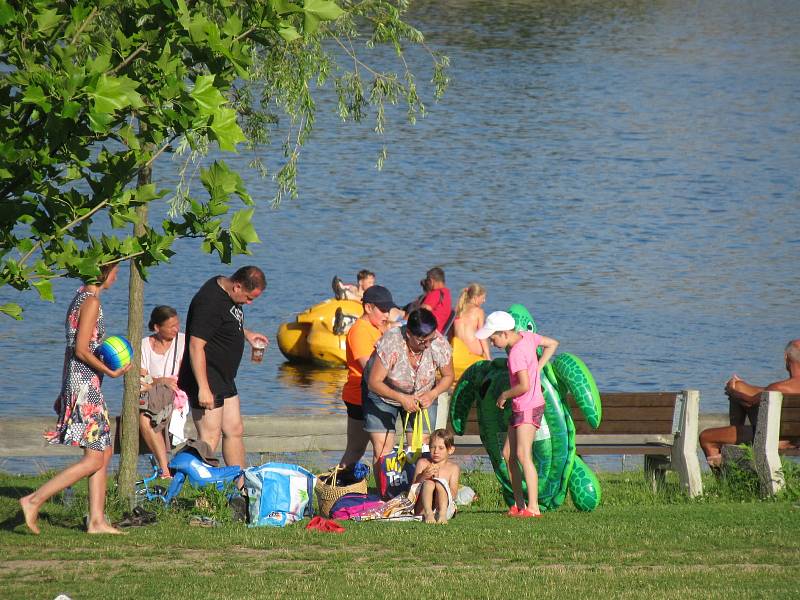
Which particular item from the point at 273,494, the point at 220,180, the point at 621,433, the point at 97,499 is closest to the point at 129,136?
the point at 220,180

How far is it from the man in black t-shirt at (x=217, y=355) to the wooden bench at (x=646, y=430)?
1.74 metres

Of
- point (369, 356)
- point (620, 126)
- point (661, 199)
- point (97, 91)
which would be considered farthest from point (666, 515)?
point (620, 126)

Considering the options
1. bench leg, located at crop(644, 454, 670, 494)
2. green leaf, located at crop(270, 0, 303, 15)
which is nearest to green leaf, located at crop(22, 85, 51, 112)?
green leaf, located at crop(270, 0, 303, 15)

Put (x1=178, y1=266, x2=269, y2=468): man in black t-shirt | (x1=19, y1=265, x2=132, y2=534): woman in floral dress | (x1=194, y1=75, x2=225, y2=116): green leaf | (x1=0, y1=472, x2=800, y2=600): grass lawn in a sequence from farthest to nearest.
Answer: (x1=178, y1=266, x2=269, y2=468): man in black t-shirt < (x1=19, y1=265, x2=132, y2=534): woman in floral dress < (x1=0, y1=472, x2=800, y2=600): grass lawn < (x1=194, y1=75, x2=225, y2=116): green leaf

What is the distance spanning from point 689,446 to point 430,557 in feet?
10.7

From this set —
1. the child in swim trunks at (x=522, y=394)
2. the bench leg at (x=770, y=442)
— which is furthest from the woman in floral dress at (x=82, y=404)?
the bench leg at (x=770, y=442)

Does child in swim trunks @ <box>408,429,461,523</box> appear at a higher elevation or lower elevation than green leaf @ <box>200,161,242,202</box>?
lower

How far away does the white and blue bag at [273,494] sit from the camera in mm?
9125

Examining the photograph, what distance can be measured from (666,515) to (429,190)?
27374 mm

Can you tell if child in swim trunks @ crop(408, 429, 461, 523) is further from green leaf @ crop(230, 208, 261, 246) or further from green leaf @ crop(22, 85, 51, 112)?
green leaf @ crop(22, 85, 51, 112)

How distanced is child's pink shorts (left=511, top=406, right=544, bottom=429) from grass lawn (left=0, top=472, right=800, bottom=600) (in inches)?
24.5

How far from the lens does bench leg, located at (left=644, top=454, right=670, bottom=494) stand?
1111 cm

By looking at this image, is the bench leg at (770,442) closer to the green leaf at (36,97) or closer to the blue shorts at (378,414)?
the blue shorts at (378,414)

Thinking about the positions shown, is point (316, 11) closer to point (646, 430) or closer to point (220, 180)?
point (220, 180)
